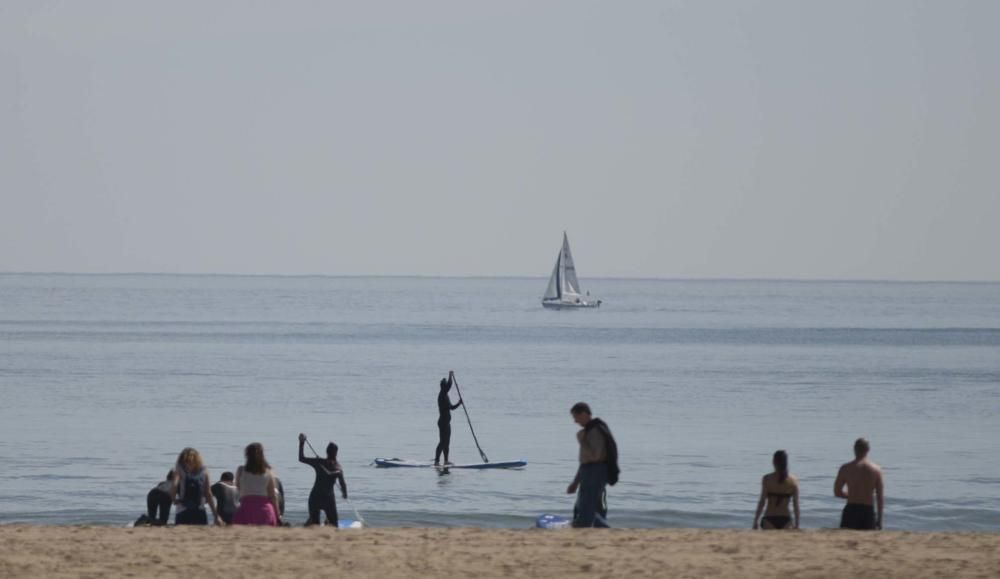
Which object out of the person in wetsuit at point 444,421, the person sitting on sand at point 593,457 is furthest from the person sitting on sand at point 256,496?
the person in wetsuit at point 444,421

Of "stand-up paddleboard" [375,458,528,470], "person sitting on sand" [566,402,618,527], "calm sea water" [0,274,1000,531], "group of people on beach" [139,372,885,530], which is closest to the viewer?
"person sitting on sand" [566,402,618,527]

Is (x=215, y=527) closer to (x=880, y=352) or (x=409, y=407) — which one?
(x=409, y=407)

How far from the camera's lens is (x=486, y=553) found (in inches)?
611

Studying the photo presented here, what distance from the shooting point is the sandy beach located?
14.4 m

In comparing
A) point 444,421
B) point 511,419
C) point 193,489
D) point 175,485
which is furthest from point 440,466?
point 193,489

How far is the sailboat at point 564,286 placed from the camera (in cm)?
14748

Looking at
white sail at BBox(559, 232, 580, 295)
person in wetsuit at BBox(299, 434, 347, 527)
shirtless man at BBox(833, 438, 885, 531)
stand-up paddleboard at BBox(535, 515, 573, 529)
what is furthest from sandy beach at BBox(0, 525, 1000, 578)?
white sail at BBox(559, 232, 580, 295)

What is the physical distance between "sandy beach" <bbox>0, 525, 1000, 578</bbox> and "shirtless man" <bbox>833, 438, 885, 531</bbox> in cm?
56

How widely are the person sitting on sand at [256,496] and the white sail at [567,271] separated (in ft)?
402

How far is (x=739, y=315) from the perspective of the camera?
7490 inches

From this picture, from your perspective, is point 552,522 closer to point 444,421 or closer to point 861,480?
point 861,480

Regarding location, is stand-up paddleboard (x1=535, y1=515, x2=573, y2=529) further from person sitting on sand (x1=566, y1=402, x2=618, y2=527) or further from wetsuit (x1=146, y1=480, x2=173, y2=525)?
wetsuit (x1=146, y1=480, x2=173, y2=525)

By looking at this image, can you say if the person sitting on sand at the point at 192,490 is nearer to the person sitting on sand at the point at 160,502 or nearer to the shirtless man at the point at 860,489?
the person sitting on sand at the point at 160,502

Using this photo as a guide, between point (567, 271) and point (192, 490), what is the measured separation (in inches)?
5341
